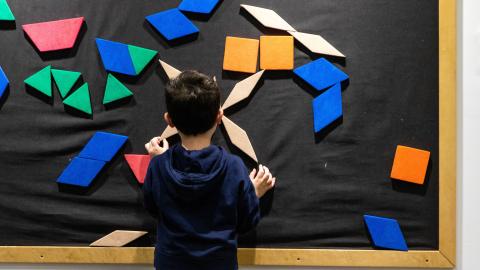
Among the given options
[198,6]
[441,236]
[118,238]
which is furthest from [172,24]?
[441,236]

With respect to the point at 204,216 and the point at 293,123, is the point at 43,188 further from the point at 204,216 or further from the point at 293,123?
the point at 293,123

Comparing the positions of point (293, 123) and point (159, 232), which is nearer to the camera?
point (159, 232)

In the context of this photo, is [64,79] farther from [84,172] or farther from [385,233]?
[385,233]

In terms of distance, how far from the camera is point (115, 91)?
125cm

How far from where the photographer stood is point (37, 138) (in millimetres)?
1261

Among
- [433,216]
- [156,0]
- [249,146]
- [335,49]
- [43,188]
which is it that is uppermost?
[156,0]

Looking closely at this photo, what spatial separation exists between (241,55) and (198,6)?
7.2 inches

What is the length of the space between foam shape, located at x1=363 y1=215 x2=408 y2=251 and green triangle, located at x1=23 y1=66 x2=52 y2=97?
0.96 meters

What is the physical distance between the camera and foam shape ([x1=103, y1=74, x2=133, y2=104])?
1.25 meters

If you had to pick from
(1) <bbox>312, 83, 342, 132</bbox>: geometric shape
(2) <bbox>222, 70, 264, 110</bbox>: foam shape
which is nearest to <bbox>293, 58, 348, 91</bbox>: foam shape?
(1) <bbox>312, 83, 342, 132</bbox>: geometric shape

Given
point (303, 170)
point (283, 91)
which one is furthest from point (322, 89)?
point (303, 170)

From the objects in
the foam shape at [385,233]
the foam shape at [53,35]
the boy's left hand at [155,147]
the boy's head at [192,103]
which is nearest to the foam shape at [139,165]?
the boy's left hand at [155,147]

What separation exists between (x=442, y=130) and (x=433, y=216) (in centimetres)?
24
